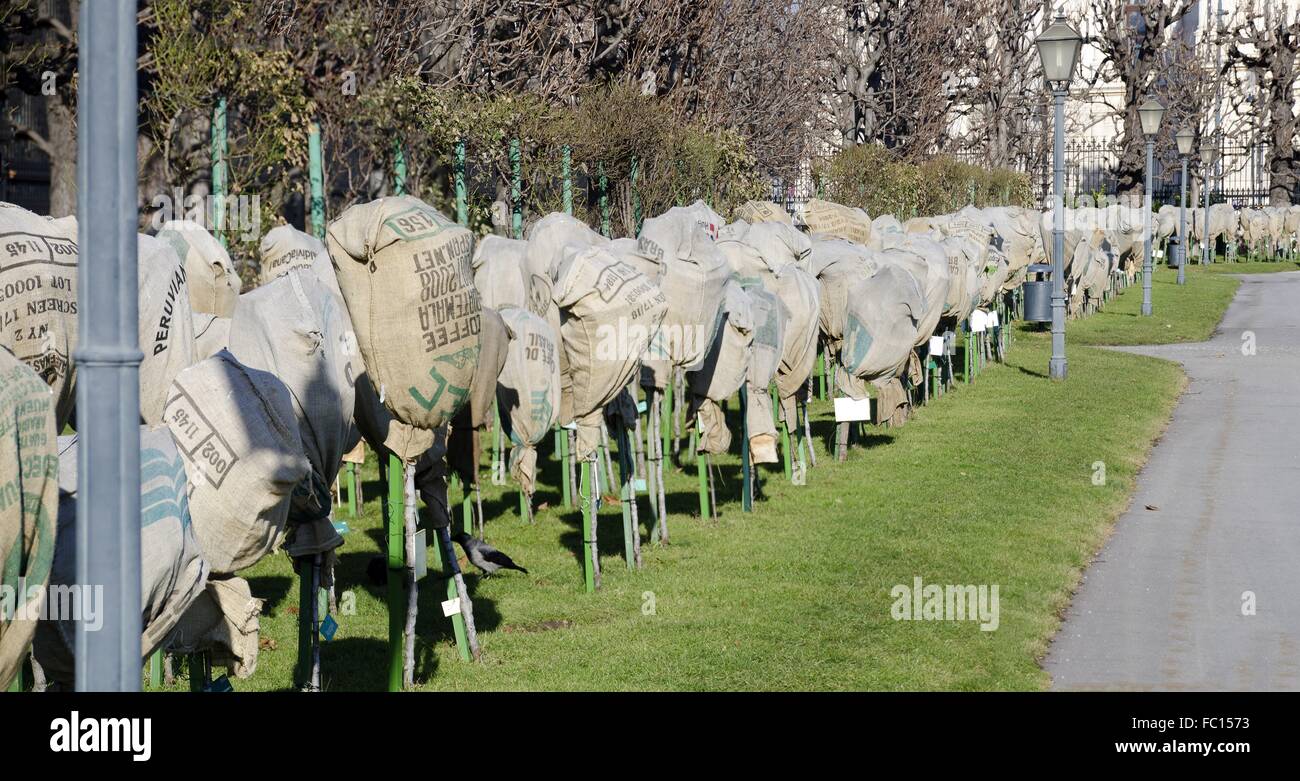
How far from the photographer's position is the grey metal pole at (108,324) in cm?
389

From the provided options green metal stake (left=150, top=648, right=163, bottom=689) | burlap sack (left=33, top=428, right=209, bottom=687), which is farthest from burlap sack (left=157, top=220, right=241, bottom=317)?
burlap sack (left=33, top=428, right=209, bottom=687)

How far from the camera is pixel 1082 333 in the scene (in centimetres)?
3034

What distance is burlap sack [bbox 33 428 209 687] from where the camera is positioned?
488 cm

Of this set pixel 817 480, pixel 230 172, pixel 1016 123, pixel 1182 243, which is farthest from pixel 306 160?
pixel 1016 123

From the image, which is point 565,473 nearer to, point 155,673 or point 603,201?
point 155,673

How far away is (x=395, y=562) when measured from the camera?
310 inches

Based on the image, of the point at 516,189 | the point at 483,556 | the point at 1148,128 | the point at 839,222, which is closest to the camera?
the point at 483,556

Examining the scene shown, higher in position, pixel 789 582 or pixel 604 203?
pixel 604 203

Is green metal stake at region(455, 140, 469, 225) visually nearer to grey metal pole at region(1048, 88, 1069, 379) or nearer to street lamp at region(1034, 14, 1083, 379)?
street lamp at region(1034, 14, 1083, 379)

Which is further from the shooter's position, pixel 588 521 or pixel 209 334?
pixel 588 521

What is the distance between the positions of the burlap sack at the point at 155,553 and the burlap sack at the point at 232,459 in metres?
0.66

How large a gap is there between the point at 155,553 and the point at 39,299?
3.22 meters

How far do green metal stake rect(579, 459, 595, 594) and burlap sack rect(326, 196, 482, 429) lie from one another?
284 cm

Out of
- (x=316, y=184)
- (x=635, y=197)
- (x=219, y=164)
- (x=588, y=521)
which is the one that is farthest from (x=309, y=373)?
(x=635, y=197)
